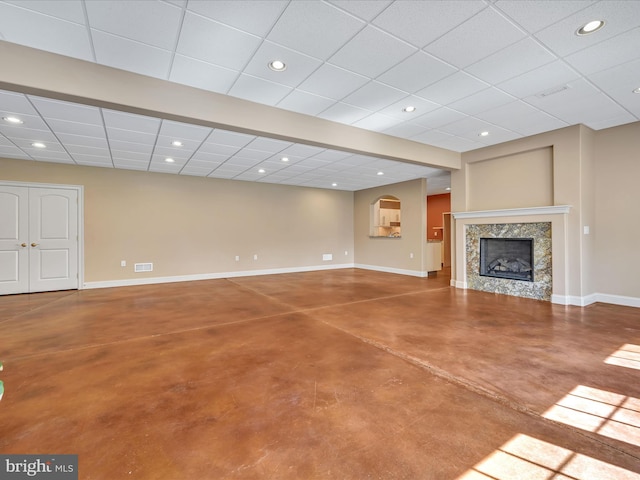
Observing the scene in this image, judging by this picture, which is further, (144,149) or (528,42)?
(144,149)

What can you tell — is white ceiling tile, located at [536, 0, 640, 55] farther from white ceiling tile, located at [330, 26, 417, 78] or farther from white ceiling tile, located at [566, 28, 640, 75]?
white ceiling tile, located at [330, 26, 417, 78]

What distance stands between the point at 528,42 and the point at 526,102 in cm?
141

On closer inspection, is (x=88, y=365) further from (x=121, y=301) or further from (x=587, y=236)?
(x=587, y=236)

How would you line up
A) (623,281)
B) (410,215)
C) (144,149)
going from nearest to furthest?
(623,281), (144,149), (410,215)

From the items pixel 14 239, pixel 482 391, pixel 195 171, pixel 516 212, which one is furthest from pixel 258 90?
pixel 14 239

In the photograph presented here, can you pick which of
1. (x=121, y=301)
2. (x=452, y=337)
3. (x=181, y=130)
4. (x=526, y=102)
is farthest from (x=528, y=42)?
(x=121, y=301)

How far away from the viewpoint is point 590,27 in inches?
96.1

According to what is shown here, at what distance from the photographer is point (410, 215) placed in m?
8.21

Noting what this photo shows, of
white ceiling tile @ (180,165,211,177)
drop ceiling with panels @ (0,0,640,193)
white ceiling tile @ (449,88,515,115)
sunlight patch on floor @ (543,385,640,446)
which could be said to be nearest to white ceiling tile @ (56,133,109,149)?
drop ceiling with panels @ (0,0,640,193)

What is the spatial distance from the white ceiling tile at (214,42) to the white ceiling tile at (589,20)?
250 cm

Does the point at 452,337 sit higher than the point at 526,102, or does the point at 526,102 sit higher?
the point at 526,102

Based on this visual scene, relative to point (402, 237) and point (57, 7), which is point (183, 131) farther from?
point (402, 237)

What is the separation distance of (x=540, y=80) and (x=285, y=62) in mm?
2766

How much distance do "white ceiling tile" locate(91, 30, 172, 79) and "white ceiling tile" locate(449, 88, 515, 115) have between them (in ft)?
10.9
